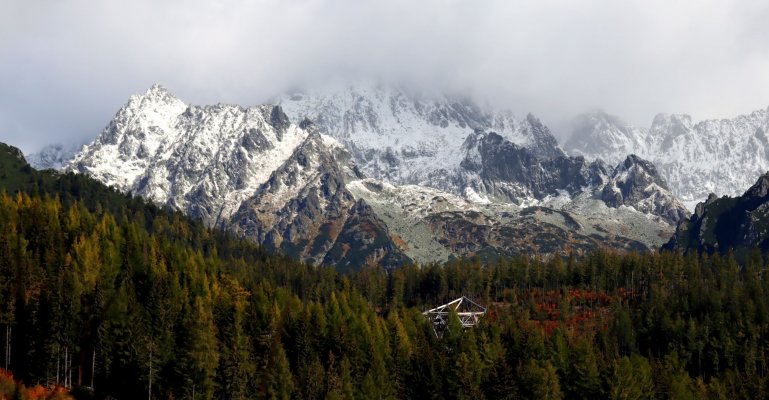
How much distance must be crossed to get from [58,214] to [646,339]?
418 ft

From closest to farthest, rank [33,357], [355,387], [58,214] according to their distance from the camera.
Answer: [33,357]
[355,387]
[58,214]

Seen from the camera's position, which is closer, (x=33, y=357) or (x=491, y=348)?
(x=33, y=357)

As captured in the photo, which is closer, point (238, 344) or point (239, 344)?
point (238, 344)

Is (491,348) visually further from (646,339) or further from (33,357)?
(33,357)

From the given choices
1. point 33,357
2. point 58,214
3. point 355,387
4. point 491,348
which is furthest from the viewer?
point 58,214

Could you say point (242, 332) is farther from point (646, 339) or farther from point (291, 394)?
point (646, 339)

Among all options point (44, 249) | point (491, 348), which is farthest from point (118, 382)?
point (491, 348)

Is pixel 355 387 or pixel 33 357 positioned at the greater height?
pixel 33 357

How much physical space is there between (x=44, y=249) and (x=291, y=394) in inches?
2386

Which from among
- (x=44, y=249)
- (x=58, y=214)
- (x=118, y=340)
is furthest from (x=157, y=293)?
(x=58, y=214)

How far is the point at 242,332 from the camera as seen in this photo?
140125mm

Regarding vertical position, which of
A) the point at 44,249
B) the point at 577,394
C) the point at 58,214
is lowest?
the point at 577,394

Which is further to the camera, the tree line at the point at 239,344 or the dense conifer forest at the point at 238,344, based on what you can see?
the tree line at the point at 239,344

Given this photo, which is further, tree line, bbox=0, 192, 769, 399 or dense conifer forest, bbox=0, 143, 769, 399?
tree line, bbox=0, 192, 769, 399
